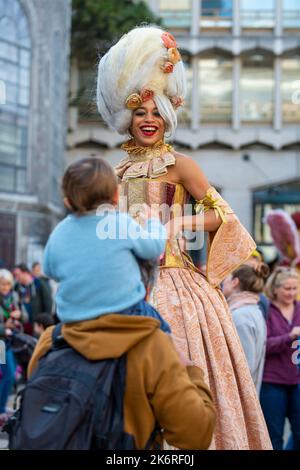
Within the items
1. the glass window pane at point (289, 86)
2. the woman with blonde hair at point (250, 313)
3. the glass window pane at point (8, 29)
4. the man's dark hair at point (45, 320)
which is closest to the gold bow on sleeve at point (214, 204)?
the woman with blonde hair at point (250, 313)

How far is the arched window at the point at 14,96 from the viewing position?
15938 millimetres

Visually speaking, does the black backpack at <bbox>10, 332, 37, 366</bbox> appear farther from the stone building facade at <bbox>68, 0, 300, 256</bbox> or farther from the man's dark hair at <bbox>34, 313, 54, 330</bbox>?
the stone building facade at <bbox>68, 0, 300, 256</bbox>

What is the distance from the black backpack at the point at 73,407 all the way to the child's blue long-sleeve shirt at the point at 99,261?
147 millimetres

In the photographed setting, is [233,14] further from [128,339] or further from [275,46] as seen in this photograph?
[128,339]

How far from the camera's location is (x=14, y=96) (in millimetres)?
16719

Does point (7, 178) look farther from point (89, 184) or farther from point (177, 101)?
point (89, 184)

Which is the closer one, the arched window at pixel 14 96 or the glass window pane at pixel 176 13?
the arched window at pixel 14 96

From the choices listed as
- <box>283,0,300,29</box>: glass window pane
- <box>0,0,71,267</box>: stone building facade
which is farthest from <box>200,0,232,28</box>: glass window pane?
<box>0,0,71,267</box>: stone building facade

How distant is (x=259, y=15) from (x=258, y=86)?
7.66 feet

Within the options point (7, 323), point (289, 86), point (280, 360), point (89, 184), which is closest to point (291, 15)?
point (289, 86)

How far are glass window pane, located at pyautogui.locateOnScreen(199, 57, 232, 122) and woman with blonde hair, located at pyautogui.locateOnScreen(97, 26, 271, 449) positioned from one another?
80.4ft

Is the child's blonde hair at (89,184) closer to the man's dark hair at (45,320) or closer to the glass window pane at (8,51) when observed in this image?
the man's dark hair at (45,320)
